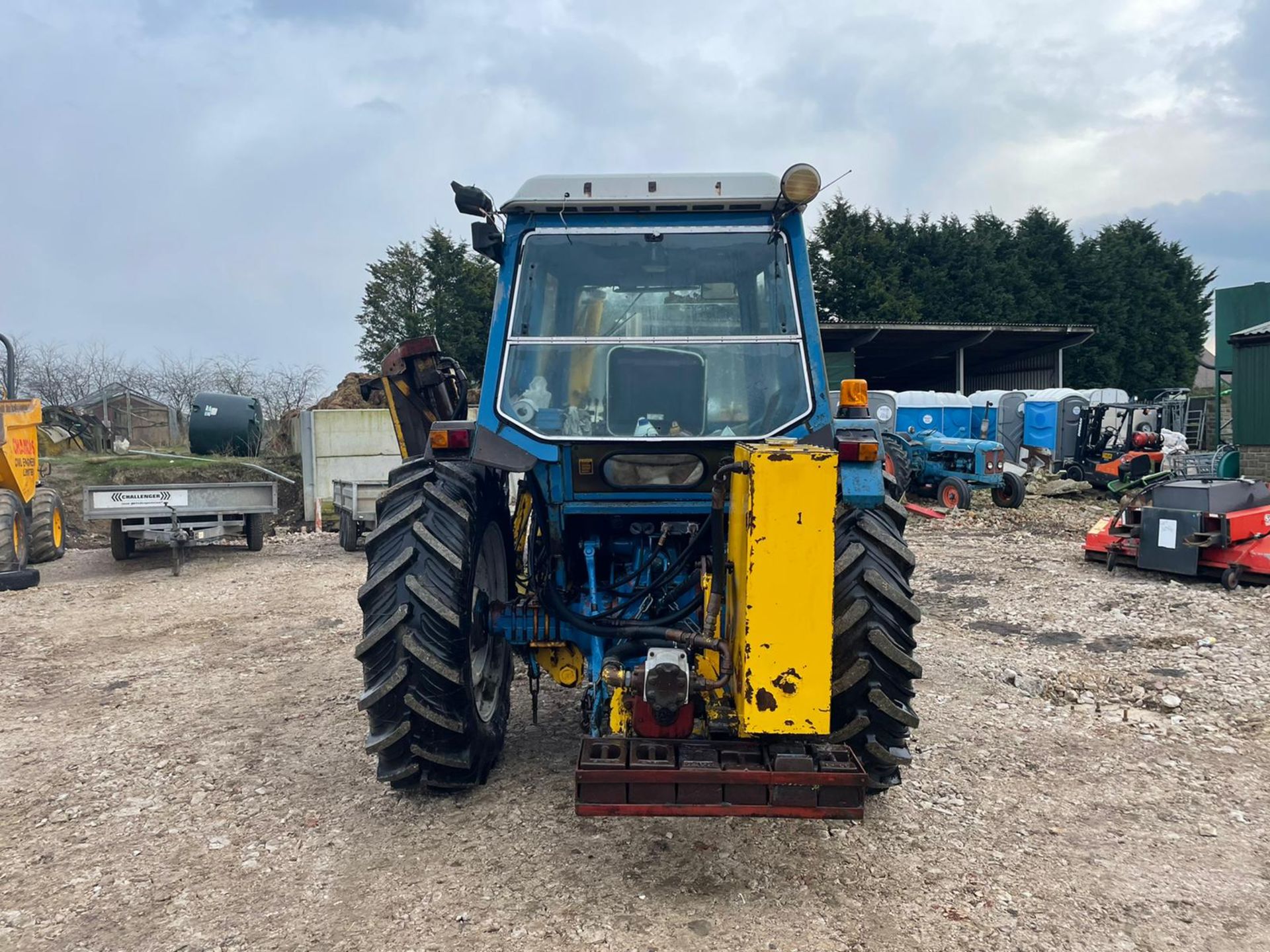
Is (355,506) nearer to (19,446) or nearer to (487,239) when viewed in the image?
(19,446)

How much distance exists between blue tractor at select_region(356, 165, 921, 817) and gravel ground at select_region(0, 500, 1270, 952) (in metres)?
0.34

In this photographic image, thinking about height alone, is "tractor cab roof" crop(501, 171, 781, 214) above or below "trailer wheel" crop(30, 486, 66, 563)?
above

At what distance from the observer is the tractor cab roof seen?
3592 millimetres

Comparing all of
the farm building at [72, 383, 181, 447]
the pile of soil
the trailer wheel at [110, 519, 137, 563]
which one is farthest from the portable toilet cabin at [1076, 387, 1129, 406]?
the farm building at [72, 383, 181, 447]

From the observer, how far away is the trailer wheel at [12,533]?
874cm

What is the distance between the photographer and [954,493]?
15.4 metres

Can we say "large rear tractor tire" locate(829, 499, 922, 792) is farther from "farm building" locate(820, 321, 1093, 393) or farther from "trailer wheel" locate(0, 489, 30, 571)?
"farm building" locate(820, 321, 1093, 393)

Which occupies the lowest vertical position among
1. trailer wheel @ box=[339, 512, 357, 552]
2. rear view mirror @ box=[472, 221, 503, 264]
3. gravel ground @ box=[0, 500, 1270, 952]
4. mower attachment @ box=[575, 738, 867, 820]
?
gravel ground @ box=[0, 500, 1270, 952]

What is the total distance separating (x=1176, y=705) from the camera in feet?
15.9

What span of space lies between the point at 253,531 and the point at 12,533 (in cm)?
267

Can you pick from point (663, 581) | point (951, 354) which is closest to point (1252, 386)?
point (951, 354)

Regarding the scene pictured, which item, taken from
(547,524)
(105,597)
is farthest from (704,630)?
(105,597)

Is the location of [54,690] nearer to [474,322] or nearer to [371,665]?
[371,665]

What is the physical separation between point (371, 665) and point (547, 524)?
0.89 metres
